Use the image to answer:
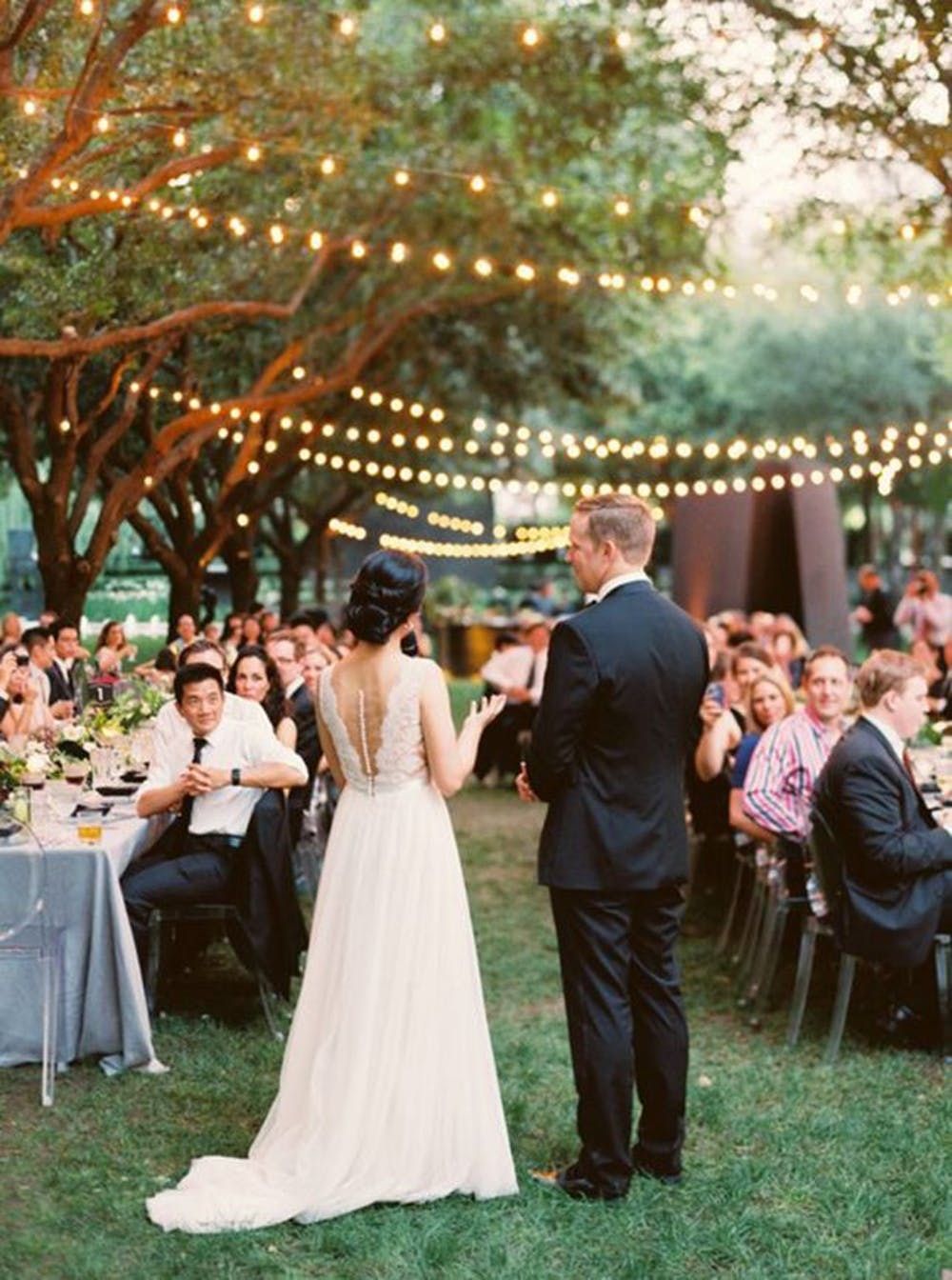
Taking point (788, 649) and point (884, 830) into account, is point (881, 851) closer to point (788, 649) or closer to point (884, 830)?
point (884, 830)

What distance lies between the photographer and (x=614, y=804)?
4.75 m

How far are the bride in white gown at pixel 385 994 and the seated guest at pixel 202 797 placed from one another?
165 cm

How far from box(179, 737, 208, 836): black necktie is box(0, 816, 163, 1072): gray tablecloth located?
66cm

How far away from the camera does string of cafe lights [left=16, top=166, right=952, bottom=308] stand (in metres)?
13.9

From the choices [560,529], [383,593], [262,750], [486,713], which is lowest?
[262,750]

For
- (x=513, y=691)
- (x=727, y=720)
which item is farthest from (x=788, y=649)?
(x=727, y=720)

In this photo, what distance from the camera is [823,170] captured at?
14633mm

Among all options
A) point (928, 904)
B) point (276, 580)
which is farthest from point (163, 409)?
point (928, 904)

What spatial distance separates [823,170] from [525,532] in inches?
780

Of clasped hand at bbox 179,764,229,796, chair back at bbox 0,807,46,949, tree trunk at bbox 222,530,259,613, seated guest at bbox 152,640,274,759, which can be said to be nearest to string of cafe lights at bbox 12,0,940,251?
seated guest at bbox 152,640,274,759

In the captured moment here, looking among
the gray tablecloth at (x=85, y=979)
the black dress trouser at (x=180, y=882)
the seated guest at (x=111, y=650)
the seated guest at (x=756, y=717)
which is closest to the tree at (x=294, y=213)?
the seated guest at (x=111, y=650)

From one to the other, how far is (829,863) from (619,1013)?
66.5 inches

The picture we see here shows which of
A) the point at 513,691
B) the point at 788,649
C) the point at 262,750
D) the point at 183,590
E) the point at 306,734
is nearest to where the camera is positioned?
the point at 262,750

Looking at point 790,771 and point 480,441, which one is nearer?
point 790,771
